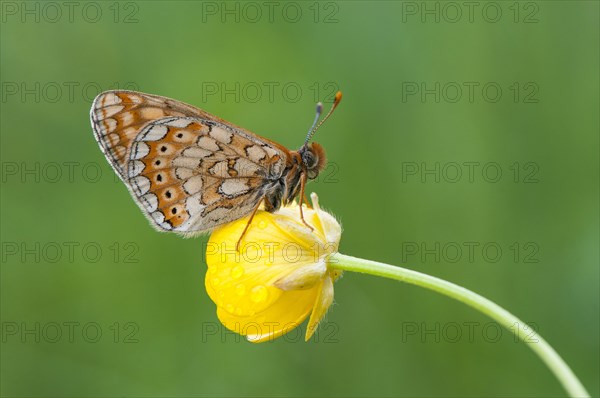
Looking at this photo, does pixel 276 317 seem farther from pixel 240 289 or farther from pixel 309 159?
pixel 309 159

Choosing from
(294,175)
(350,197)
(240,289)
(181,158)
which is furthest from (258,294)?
(350,197)

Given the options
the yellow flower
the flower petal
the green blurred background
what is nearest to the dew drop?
the yellow flower

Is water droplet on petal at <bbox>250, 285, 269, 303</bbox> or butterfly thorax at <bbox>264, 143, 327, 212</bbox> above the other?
butterfly thorax at <bbox>264, 143, 327, 212</bbox>

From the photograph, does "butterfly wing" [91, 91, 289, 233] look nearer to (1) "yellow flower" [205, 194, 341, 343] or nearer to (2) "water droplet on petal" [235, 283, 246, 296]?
(1) "yellow flower" [205, 194, 341, 343]

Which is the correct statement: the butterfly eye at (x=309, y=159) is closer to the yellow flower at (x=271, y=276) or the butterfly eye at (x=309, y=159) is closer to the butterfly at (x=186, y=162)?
the butterfly at (x=186, y=162)

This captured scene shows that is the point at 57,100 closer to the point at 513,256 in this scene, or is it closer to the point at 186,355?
the point at 186,355
